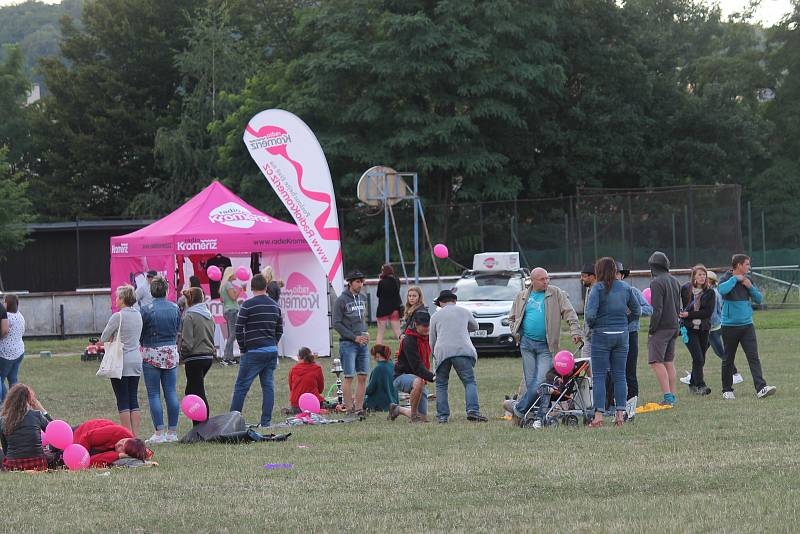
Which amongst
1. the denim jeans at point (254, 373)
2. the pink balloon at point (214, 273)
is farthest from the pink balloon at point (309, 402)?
the pink balloon at point (214, 273)

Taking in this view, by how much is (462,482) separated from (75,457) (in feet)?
12.4

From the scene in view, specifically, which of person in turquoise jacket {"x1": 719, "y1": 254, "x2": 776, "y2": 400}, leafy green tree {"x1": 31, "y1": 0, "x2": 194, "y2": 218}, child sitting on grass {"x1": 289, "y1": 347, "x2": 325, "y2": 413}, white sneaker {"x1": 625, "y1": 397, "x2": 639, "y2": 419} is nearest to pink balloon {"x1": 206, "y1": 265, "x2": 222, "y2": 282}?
child sitting on grass {"x1": 289, "y1": 347, "x2": 325, "y2": 413}

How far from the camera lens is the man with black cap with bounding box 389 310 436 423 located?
14.6 m

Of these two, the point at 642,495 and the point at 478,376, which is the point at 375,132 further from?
the point at 642,495

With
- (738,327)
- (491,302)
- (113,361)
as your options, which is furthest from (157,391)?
(491,302)

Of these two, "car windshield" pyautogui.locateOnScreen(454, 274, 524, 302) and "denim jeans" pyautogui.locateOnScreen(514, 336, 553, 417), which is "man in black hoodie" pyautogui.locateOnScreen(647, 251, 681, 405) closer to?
"denim jeans" pyautogui.locateOnScreen(514, 336, 553, 417)

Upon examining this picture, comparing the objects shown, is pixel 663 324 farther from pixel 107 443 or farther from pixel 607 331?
pixel 107 443

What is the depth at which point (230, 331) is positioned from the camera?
2434 cm

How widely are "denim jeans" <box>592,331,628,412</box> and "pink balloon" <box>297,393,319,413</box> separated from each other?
3.33 metres

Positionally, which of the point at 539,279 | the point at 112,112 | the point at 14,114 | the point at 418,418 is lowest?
the point at 418,418

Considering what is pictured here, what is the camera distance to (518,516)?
313 inches

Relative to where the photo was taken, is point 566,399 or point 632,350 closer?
point 566,399

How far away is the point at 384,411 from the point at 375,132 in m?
31.1

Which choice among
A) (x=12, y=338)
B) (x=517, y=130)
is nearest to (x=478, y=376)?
(x=12, y=338)
